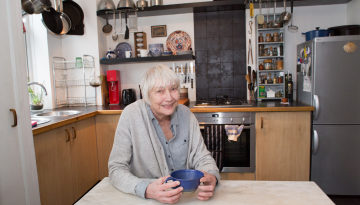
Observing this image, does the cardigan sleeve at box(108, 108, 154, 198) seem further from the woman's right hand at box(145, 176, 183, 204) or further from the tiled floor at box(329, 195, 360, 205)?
the tiled floor at box(329, 195, 360, 205)

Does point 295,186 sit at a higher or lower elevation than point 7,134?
lower

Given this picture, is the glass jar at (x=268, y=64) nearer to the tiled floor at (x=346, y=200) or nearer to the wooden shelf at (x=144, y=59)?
the wooden shelf at (x=144, y=59)

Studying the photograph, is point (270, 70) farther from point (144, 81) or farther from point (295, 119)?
point (144, 81)

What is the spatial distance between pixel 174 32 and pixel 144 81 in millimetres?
2105

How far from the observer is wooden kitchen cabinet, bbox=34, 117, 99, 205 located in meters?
1.98

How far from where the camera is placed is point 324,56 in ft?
8.13

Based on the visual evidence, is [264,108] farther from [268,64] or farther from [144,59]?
[144,59]

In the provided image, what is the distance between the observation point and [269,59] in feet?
10.1

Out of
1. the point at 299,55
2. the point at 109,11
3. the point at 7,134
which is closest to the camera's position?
the point at 7,134

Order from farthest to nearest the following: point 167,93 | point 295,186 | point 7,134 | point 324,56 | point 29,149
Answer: point 324,56 < point 29,149 < point 7,134 < point 167,93 < point 295,186

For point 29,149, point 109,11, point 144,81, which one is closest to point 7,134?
point 29,149

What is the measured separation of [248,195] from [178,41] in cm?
258

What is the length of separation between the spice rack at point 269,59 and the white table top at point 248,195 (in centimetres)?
211

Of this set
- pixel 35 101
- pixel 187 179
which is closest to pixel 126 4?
pixel 35 101
